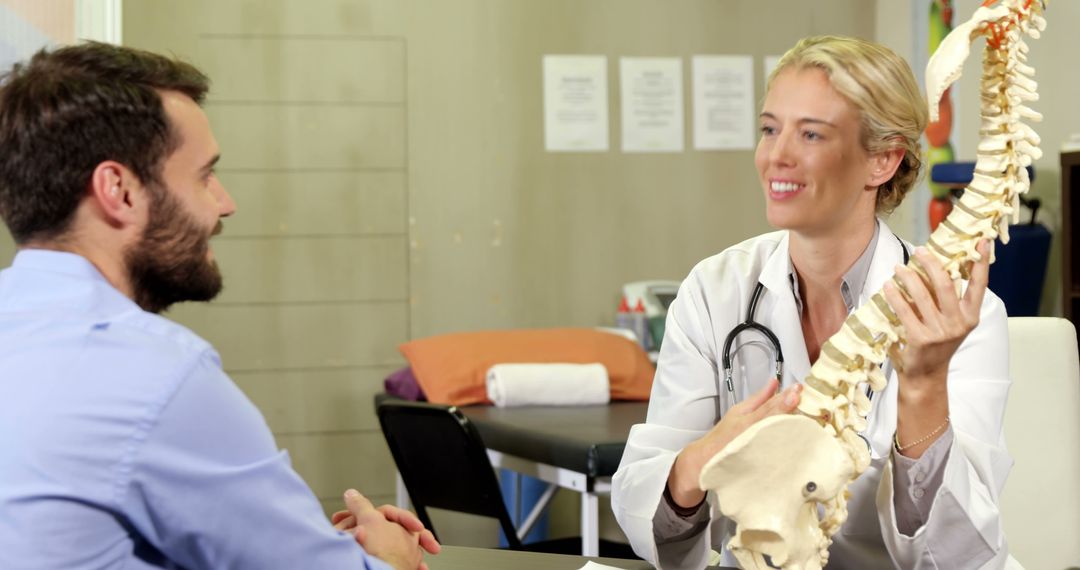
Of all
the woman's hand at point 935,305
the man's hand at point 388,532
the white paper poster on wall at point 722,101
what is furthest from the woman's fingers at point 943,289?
the white paper poster on wall at point 722,101

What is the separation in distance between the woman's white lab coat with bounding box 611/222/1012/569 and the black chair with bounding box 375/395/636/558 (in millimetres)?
936

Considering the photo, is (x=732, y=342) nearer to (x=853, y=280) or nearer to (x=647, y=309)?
(x=853, y=280)

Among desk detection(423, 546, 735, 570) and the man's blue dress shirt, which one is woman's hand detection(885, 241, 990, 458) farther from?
the man's blue dress shirt

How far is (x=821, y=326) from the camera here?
169 cm

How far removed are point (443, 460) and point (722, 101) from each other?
2.27 meters

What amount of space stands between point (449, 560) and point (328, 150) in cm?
296

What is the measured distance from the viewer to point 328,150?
168 inches

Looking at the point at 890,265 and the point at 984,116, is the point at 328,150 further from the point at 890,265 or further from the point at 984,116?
the point at 984,116

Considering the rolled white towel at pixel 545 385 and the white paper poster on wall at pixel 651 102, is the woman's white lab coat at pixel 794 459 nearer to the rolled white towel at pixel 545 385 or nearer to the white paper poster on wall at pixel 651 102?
the rolled white towel at pixel 545 385

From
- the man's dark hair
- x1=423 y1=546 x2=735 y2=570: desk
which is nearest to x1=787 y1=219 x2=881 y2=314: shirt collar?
x1=423 y1=546 x2=735 y2=570: desk

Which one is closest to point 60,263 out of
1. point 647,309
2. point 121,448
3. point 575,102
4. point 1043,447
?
point 121,448

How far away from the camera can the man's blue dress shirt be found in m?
0.99

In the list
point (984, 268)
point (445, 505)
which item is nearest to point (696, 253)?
point (445, 505)

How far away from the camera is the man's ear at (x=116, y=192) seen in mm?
1143
